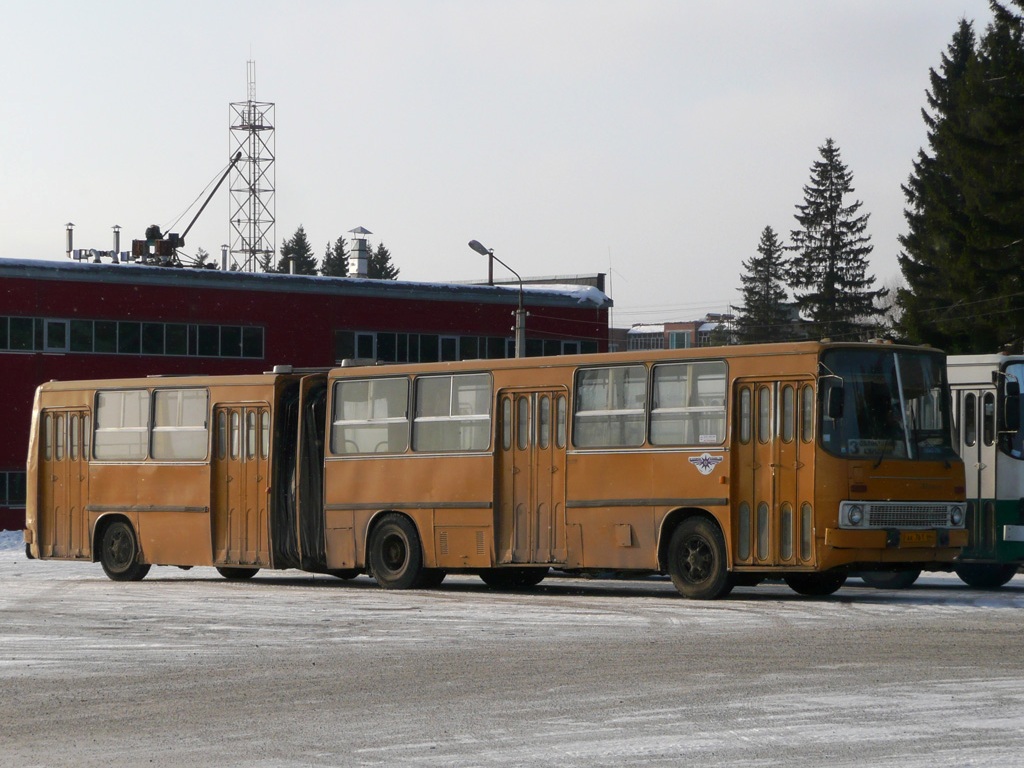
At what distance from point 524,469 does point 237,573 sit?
7387mm

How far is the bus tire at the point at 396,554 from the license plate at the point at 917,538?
6651 millimetres

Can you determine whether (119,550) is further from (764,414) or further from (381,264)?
(381,264)

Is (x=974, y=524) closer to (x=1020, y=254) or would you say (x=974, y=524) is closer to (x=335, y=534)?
(x=335, y=534)

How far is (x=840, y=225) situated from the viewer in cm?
10306

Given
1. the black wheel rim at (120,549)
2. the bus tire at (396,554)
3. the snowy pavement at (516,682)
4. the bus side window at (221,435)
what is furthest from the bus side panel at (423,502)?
the black wheel rim at (120,549)

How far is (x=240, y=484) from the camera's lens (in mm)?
25750

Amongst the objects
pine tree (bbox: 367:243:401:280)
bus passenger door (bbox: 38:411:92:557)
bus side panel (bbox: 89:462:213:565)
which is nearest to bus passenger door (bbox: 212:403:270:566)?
bus side panel (bbox: 89:462:213:565)

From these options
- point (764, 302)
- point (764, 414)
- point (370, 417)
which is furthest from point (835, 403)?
point (764, 302)

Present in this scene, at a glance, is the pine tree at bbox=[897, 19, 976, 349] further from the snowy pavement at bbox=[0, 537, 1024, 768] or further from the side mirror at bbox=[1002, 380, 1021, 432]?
the snowy pavement at bbox=[0, 537, 1024, 768]

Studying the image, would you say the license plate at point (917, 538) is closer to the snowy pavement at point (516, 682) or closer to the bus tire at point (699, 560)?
the snowy pavement at point (516, 682)

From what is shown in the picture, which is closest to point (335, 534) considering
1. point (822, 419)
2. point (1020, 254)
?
point (822, 419)

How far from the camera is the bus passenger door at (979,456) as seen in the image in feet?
77.2

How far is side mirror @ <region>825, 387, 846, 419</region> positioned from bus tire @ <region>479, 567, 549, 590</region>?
5744mm

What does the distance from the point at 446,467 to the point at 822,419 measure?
565 centimetres
